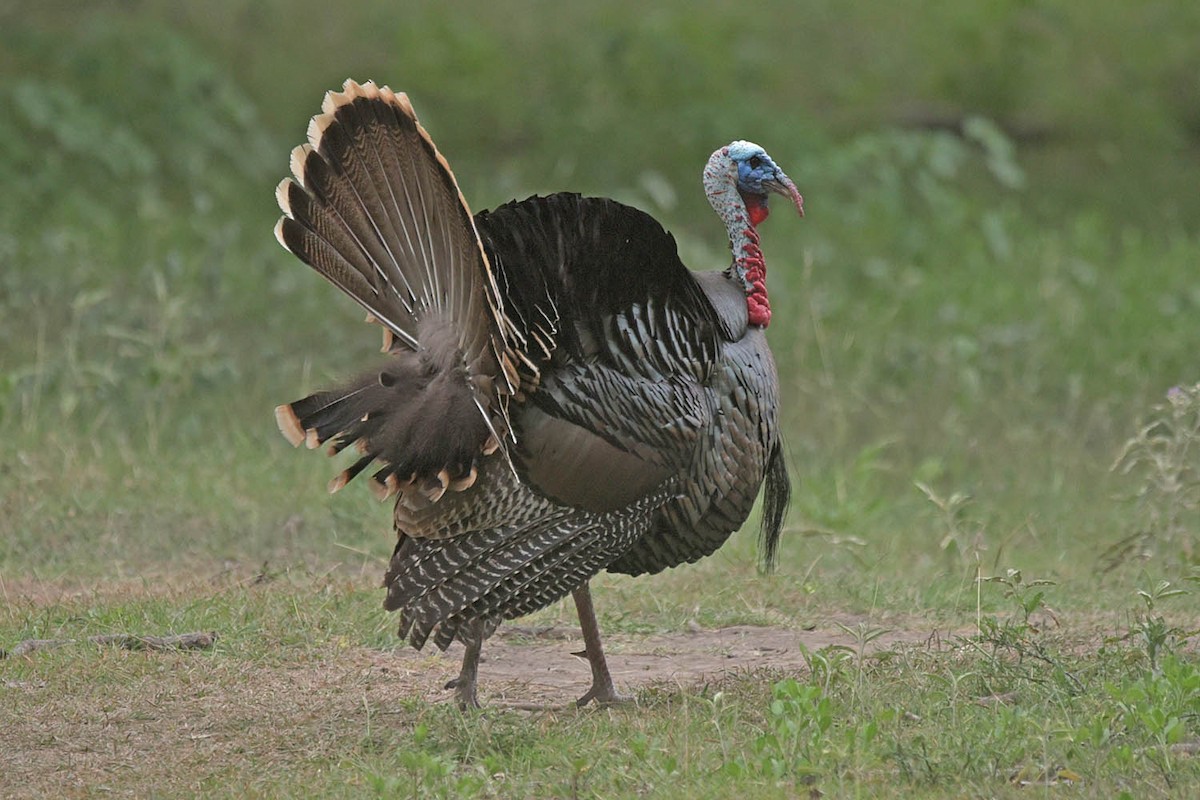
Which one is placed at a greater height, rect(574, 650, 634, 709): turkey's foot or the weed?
the weed

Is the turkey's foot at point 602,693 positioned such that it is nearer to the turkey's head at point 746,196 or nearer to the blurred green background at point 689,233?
the turkey's head at point 746,196

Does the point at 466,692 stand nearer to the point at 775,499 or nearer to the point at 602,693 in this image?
the point at 602,693

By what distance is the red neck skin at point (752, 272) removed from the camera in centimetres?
514

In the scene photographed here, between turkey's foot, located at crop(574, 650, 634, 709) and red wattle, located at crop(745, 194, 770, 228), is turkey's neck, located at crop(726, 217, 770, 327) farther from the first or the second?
turkey's foot, located at crop(574, 650, 634, 709)

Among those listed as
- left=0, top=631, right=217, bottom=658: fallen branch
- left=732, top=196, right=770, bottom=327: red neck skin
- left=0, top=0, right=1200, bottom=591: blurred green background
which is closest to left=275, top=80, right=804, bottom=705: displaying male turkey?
left=732, top=196, right=770, bottom=327: red neck skin

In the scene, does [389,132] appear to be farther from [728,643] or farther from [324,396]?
[728,643]

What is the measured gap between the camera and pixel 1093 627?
5.56 metres

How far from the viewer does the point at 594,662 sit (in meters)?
→ 4.89

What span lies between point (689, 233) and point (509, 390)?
22.5 feet

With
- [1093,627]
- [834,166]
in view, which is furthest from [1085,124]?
[1093,627]

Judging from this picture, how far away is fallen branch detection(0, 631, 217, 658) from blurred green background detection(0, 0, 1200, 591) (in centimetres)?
106

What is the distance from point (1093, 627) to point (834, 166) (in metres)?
6.12

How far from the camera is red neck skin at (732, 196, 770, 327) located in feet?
16.9

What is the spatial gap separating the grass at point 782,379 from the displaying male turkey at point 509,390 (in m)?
0.42
